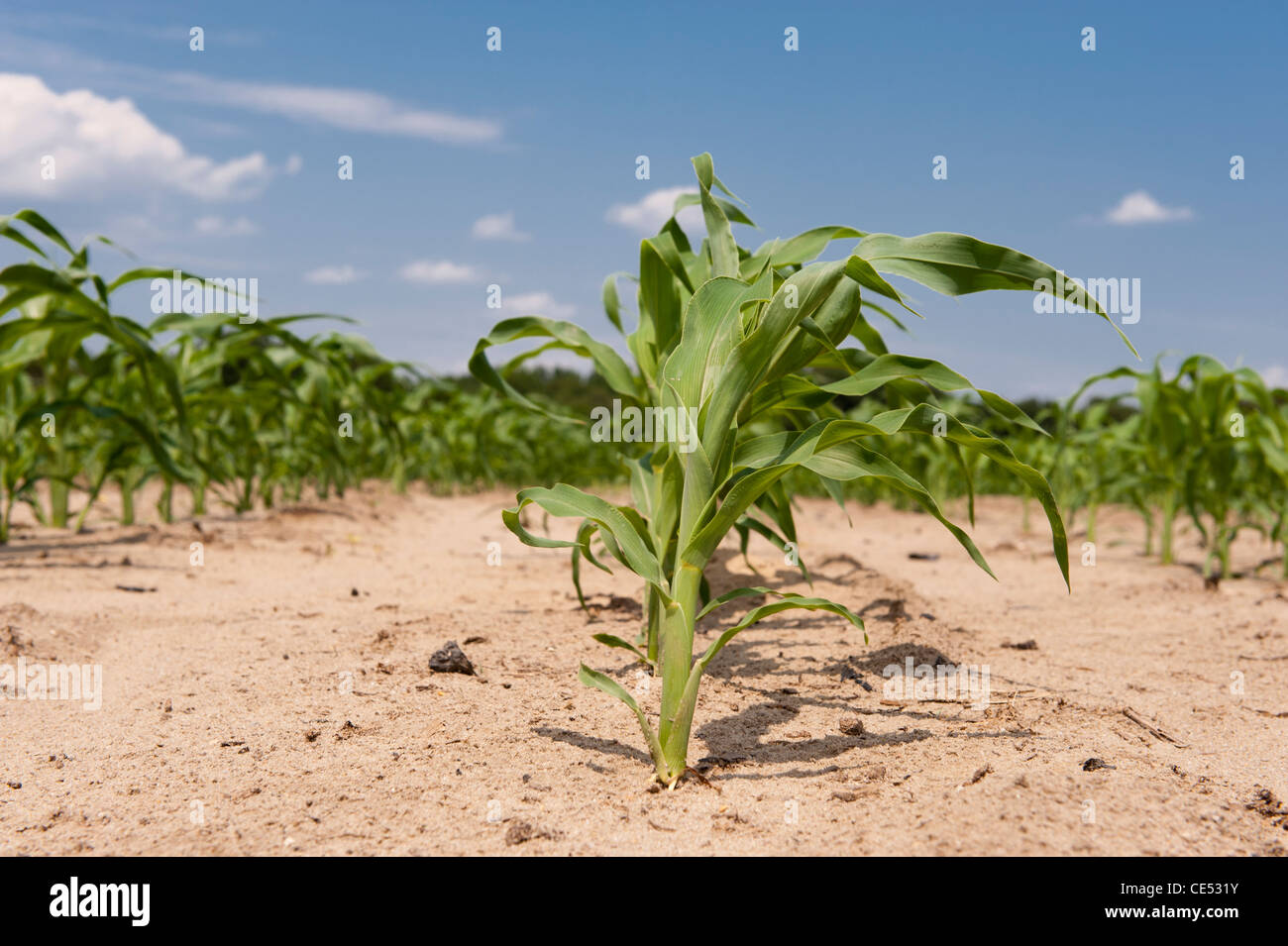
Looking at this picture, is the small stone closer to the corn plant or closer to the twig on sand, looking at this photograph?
the twig on sand

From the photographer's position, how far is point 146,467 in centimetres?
457

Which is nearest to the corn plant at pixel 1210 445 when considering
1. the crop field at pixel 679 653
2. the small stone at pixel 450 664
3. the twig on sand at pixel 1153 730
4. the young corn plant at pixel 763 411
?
the crop field at pixel 679 653

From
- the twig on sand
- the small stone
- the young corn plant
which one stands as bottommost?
the twig on sand

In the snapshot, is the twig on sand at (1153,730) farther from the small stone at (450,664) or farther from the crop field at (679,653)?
the small stone at (450,664)

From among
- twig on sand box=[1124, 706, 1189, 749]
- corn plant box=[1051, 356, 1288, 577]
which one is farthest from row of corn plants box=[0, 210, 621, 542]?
corn plant box=[1051, 356, 1288, 577]

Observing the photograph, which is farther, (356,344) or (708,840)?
(356,344)

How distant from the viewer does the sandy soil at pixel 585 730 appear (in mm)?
1150

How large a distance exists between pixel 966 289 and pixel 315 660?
1.69m

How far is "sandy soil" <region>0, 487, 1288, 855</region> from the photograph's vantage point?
1.15m

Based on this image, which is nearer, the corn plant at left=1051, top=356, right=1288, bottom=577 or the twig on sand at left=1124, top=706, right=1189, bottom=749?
the twig on sand at left=1124, top=706, right=1189, bottom=749

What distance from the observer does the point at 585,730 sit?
156cm

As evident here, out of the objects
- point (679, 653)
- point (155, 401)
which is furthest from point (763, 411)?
point (155, 401)

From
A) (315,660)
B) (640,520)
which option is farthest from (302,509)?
(640,520)
